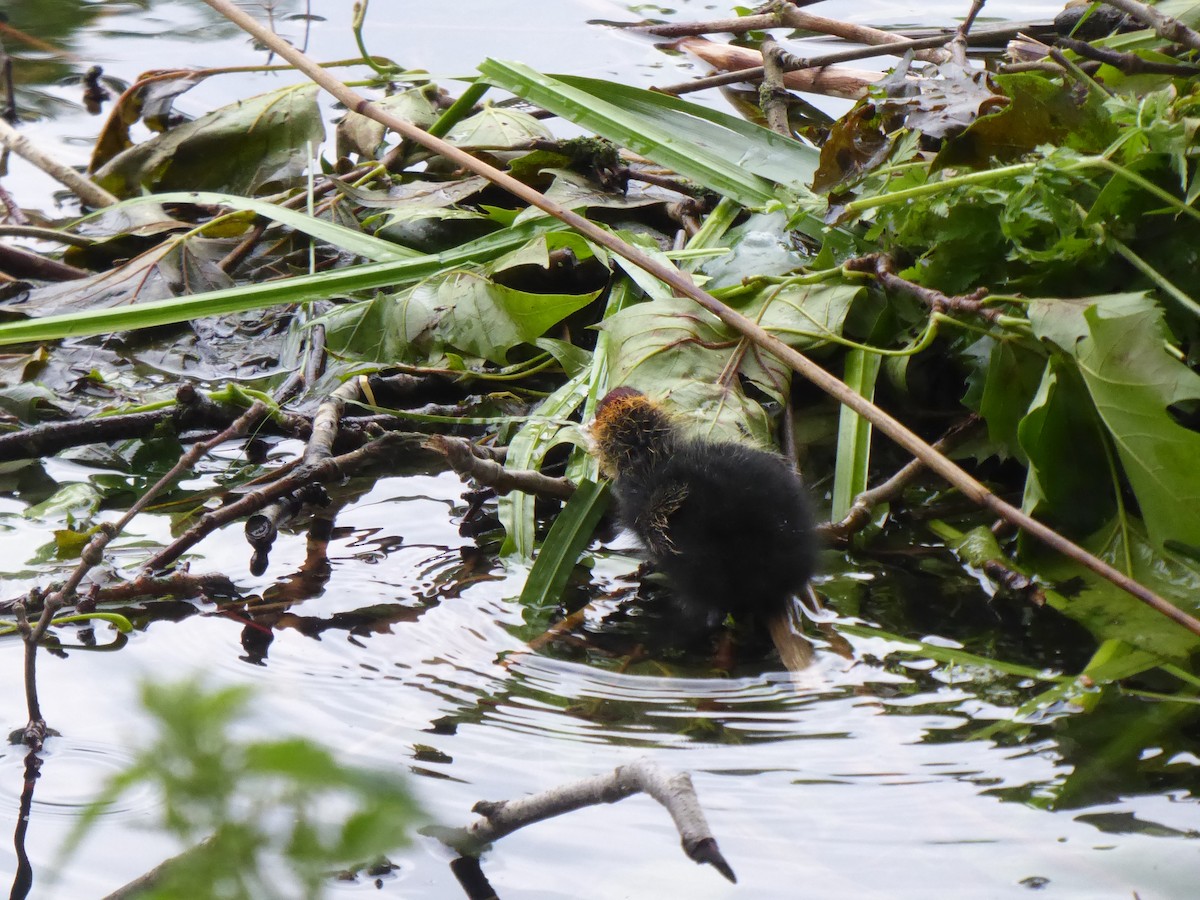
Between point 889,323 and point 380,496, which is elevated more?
point 889,323

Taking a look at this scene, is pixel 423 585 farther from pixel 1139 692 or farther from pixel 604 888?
pixel 1139 692

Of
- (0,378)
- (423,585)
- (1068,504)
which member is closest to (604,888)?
(423,585)

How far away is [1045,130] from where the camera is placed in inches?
84.6

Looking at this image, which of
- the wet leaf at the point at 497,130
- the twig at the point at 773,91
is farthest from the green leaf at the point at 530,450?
the twig at the point at 773,91

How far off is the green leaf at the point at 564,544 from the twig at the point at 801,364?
1.25ft

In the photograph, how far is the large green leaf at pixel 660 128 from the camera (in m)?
2.59

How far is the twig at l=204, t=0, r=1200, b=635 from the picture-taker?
1.49 meters

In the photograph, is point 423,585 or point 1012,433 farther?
point 1012,433

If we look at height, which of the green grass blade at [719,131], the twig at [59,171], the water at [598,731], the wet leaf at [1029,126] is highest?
the wet leaf at [1029,126]

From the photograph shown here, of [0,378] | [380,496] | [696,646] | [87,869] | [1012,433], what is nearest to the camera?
[87,869]

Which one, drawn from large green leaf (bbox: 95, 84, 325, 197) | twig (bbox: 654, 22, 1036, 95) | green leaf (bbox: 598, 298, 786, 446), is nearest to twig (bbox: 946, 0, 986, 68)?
twig (bbox: 654, 22, 1036, 95)

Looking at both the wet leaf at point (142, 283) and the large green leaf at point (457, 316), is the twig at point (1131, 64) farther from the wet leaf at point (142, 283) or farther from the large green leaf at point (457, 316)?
the wet leaf at point (142, 283)

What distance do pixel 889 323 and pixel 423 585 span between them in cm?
103

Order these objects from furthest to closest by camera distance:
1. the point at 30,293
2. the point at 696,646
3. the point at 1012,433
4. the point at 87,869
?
the point at 30,293, the point at 1012,433, the point at 696,646, the point at 87,869
